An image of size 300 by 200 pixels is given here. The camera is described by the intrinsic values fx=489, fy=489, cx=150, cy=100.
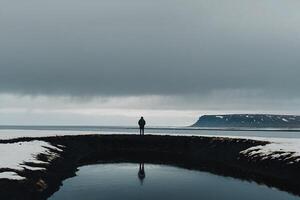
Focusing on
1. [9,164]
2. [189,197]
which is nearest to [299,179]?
[189,197]

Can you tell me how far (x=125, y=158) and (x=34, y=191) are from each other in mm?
39674

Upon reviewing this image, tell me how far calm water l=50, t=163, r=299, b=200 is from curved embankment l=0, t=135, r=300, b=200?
63.4 inches

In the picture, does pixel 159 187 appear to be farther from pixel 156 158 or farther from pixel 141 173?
pixel 156 158

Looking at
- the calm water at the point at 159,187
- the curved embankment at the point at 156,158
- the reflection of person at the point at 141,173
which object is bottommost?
the calm water at the point at 159,187

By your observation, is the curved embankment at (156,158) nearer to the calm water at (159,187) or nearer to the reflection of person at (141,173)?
the calm water at (159,187)

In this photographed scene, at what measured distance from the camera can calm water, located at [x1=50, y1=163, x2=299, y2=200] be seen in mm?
38688

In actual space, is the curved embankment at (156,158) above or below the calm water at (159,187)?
above

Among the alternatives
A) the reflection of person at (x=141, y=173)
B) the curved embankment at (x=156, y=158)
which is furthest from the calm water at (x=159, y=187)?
the curved embankment at (x=156, y=158)

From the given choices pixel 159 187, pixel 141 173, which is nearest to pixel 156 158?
pixel 141 173

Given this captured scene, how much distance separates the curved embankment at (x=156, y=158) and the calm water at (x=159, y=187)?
161 cm

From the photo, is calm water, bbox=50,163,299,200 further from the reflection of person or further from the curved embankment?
the curved embankment

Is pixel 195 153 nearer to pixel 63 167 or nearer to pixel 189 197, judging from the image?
pixel 63 167

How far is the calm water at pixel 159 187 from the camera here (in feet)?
127

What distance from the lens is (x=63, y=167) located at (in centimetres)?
5547
